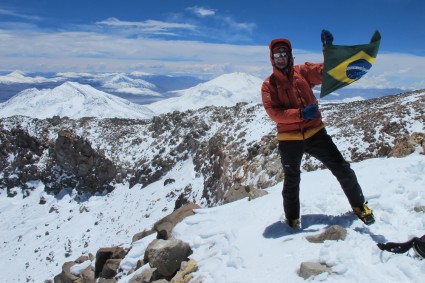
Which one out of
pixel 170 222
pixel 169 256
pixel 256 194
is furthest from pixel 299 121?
pixel 170 222

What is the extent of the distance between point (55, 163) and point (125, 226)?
23.4 m

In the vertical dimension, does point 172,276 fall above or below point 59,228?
above

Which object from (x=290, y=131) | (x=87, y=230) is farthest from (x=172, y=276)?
(x=87, y=230)

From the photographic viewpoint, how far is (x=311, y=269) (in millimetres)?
5234

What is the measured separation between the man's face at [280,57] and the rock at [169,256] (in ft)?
14.8

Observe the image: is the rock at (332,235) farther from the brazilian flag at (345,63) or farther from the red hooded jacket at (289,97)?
the brazilian flag at (345,63)

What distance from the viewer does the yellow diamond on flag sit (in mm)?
6414

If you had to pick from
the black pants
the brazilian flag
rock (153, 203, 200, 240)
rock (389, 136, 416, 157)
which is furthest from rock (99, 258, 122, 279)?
rock (389, 136, 416, 157)

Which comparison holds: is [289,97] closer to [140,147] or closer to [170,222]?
[170,222]

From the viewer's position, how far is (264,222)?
311 inches

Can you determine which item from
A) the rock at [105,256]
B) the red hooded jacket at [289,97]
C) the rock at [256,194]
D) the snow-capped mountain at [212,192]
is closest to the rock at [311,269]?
the snow-capped mountain at [212,192]

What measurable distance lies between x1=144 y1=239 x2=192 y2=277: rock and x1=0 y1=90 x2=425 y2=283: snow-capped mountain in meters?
0.38

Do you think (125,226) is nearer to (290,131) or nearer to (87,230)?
(87,230)

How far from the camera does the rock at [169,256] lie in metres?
7.69
